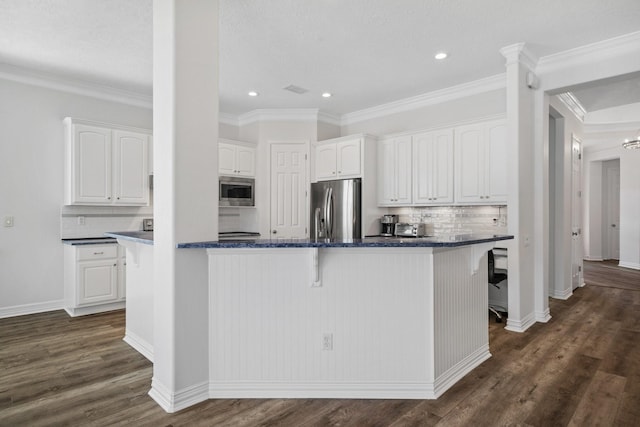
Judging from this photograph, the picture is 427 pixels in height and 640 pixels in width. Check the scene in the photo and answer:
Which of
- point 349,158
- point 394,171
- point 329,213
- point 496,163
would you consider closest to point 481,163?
point 496,163

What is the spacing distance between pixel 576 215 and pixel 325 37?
4.71 meters

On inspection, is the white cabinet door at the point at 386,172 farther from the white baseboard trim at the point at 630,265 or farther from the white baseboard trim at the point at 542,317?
the white baseboard trim at the point at 630,265

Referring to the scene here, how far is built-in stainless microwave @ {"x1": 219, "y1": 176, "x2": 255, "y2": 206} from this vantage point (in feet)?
18.6

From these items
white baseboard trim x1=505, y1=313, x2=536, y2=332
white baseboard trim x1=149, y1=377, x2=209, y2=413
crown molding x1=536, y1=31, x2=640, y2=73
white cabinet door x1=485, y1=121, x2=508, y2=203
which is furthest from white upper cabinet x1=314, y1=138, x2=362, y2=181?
white baseboard trim x1=149, y1=377, x2=209, y2=413

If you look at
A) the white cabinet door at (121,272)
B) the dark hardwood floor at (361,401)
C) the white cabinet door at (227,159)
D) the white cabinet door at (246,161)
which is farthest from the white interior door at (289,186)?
the dark hardwood floor at (361,401)

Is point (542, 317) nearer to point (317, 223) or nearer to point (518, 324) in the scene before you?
point (518, 324)

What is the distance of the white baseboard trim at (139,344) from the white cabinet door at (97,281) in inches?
46.0

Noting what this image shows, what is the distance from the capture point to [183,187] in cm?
224

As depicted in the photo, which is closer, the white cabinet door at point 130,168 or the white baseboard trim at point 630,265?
the white cabinet door at point 130,168

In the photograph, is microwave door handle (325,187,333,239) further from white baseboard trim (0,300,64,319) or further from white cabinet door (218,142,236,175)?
white baseboard trim (0,300,64,319)

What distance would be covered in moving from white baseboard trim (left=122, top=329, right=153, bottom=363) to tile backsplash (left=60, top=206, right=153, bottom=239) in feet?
6.37

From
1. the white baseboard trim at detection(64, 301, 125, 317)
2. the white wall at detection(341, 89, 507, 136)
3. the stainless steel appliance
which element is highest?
the white wall at detection(341, 89, 507, 136)

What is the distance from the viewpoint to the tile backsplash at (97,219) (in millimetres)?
4652

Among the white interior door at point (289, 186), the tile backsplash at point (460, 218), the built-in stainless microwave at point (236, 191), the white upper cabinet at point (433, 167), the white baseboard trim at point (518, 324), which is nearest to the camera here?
the white baseboard trim at point (518, 324)
